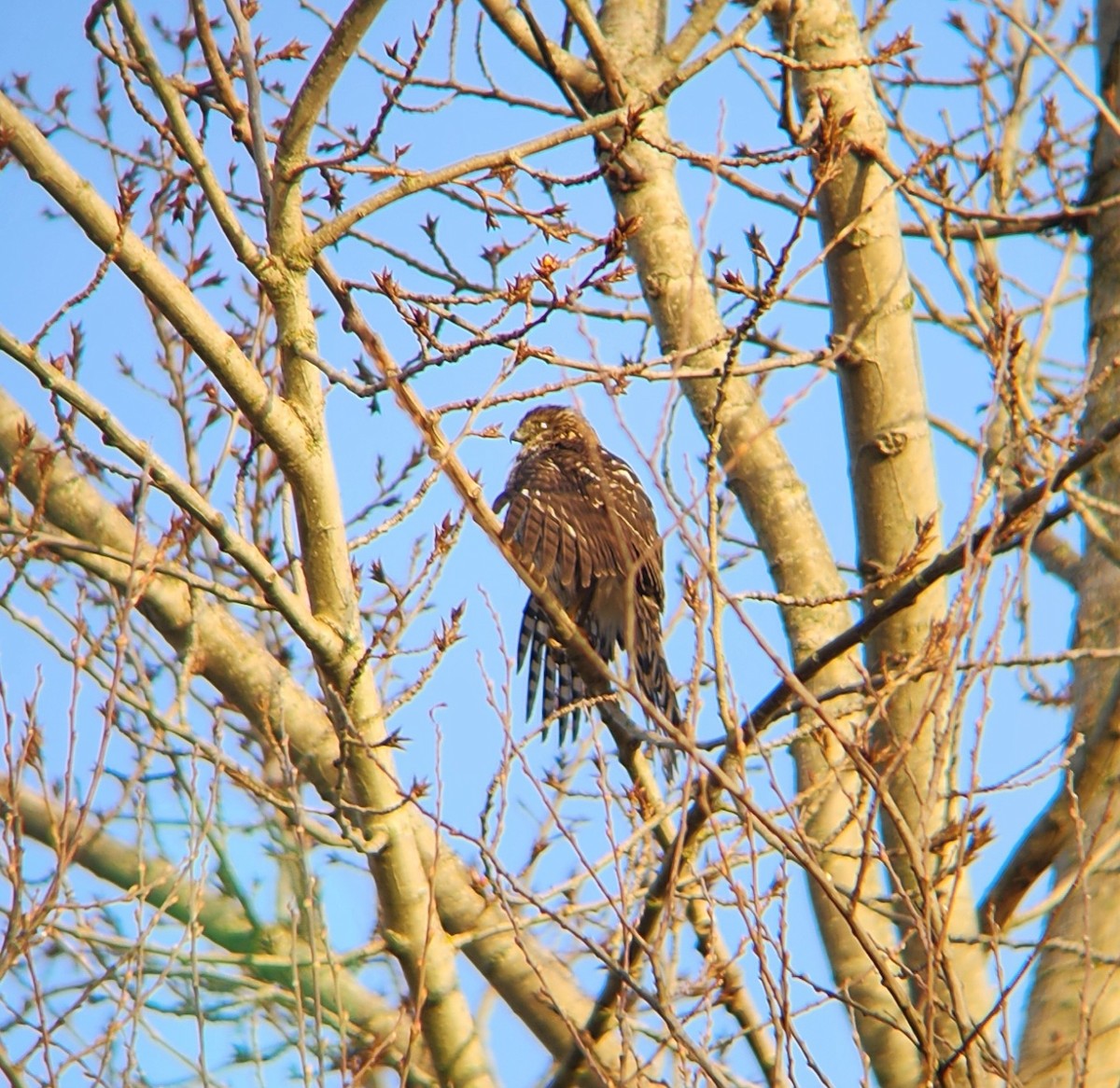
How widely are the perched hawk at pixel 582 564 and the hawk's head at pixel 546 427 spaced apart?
1.46 ft

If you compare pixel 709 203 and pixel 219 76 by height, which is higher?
pixel 219 76

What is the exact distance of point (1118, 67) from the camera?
4.51m

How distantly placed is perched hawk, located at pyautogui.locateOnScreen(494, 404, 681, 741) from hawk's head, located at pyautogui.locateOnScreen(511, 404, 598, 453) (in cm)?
45

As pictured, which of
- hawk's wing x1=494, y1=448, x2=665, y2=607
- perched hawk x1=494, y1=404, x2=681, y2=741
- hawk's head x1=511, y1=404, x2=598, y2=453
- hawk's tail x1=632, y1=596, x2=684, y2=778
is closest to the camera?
hawk's tail x1=632, y1=596, x2=684, y2=778

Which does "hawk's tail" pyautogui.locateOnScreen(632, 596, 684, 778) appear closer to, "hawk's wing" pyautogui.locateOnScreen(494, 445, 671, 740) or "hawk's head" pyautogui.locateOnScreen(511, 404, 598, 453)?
"hawk's wing" pyautogui.locateOnScreen(494, 445, 671, 740)

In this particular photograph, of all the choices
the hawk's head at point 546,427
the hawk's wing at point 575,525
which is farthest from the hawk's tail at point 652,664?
the hawk's head at point 546,427

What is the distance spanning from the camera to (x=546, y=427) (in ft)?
20.6

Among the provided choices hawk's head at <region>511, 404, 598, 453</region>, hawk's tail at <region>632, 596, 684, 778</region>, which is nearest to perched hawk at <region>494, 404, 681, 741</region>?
hawk's tail at <region>632, 596, 684, 778</region>

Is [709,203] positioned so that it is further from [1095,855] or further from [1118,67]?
[1118,67]

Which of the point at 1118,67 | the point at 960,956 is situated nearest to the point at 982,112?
the point at 1118,67

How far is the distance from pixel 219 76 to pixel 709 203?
1.07 m

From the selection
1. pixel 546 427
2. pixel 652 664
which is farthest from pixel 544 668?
pixel 546 427

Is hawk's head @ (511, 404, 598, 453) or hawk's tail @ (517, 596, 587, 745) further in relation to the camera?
hawk's head @ (511, 404, 598, 453)

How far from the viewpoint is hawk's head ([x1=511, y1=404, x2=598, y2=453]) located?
613cm
